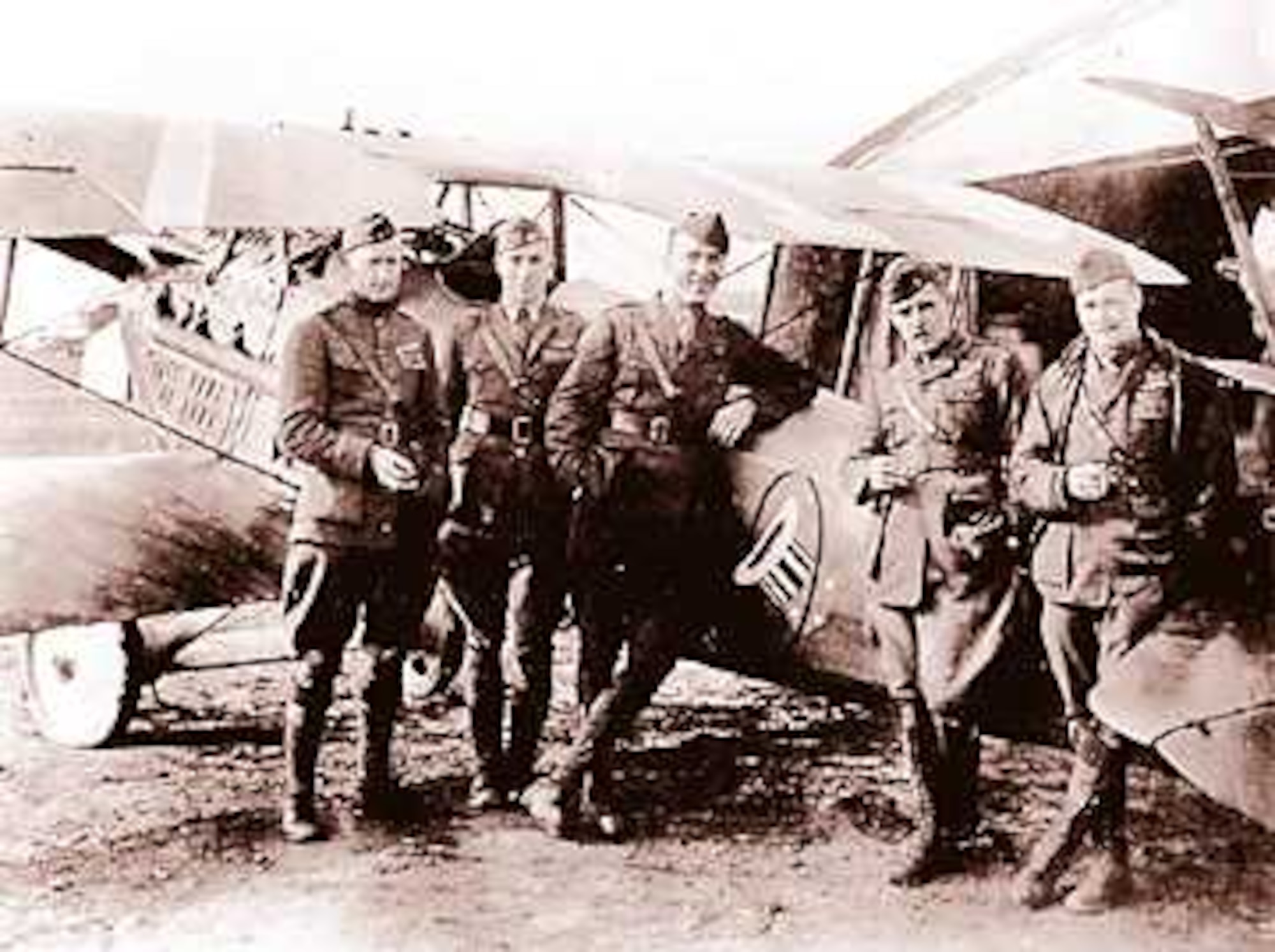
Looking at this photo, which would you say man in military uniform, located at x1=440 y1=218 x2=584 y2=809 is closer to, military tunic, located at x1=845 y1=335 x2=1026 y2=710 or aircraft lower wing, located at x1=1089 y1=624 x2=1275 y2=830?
military tunic, located at x1=845 y1=335 x2=1026 y2=710

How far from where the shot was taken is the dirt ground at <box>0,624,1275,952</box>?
8.85 ft

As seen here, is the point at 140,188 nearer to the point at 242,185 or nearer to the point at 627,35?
the point at 242,185

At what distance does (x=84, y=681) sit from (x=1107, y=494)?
2162 mm

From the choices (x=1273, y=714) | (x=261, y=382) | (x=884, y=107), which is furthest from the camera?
(x=261, y=382)

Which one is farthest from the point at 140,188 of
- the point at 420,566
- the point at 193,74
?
the point at 420,566

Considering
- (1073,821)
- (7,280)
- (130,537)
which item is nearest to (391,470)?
(130,537)

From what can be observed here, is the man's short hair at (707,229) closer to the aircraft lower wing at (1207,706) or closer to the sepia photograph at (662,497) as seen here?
the sepia photograph at (662,497)

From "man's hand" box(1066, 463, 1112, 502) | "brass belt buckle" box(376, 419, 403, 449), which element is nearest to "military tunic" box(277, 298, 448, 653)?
"brass belt buckle" box(376, 419, 403, 449)

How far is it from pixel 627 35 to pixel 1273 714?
1667 mm

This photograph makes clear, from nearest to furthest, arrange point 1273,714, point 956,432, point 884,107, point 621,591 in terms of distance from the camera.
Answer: point 1273,714 < point 956,432 < point 621,591 < point 884,107

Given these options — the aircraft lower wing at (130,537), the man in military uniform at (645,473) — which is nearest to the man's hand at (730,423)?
the man in military uniform at (645,473)

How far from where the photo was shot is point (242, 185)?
9.62 feet

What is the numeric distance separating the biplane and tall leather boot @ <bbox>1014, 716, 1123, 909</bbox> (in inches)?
5.0

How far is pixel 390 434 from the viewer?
9.39 feet
